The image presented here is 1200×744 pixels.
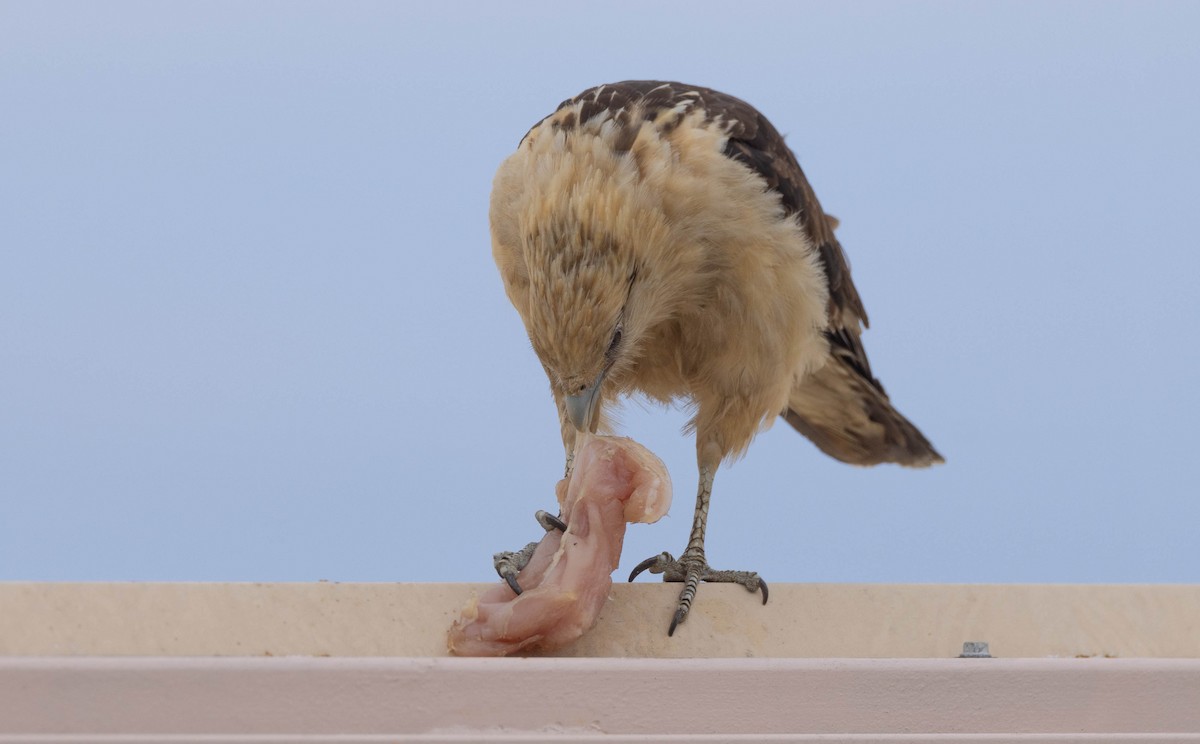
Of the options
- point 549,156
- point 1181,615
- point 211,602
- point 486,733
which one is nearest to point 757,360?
point 549,156

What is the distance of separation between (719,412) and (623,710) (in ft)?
7.64

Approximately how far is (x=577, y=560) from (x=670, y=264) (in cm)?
103

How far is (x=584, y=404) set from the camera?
172 inches

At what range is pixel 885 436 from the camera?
6.28m

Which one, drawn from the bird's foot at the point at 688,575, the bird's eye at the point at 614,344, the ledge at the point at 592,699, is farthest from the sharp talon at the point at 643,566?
the ledge at the point at 592,699

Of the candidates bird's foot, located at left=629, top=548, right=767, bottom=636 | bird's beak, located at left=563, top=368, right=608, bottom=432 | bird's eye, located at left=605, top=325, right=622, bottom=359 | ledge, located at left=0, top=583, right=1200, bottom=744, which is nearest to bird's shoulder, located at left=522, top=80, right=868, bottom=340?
bird's eye, located at left=605, top=325, right=622, bottom=359

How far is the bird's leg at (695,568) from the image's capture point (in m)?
4.37

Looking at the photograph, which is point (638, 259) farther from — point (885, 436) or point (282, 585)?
point (885, 436)

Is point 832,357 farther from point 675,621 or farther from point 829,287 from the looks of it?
point 675,621

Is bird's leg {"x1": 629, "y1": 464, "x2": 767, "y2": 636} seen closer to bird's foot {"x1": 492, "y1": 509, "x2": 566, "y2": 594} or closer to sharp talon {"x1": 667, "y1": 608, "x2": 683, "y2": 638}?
sharp talon {"x1": 667, "y1": 608, "x2": 683, "y2": 638}

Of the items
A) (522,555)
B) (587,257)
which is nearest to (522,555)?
(522,555)

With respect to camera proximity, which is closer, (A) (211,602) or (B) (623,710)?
(B) (623,710)

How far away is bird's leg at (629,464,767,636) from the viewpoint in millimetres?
4367

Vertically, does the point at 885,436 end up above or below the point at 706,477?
above
